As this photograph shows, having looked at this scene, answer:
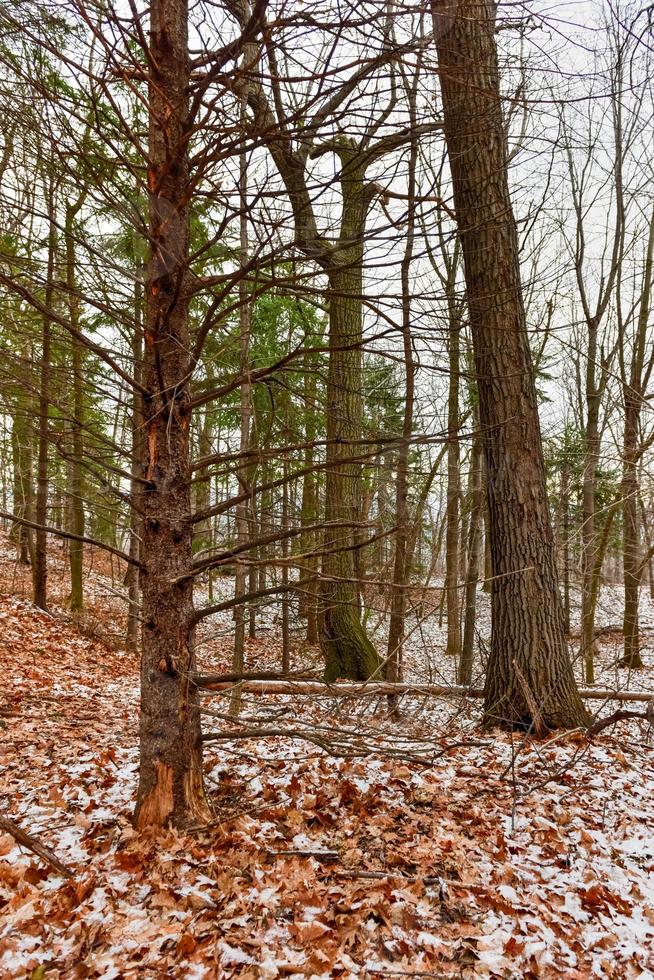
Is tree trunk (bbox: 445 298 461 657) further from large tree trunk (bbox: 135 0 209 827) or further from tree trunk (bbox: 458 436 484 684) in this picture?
large tree trunk (bbox: 135 0 209 827)

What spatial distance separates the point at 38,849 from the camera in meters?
3.08

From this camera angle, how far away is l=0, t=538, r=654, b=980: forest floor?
8.47ft

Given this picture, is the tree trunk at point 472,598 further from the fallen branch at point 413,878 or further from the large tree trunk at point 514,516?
the fallen branch at point 413,878

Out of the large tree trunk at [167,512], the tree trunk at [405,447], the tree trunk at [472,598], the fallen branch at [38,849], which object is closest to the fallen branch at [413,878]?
the large tree trunk at [167,512]

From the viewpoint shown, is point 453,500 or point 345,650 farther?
point 453,500

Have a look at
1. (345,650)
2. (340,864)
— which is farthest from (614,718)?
(345,650)

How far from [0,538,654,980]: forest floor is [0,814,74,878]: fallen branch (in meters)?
0.05

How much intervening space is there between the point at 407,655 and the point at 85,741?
9.98 metres

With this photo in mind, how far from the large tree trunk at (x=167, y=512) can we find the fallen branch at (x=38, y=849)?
0.44m

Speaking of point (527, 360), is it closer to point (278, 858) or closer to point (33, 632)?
point (278, 858)

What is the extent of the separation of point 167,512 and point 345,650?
5.33 metres

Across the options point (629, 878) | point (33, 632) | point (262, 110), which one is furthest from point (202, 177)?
point (33, 632)

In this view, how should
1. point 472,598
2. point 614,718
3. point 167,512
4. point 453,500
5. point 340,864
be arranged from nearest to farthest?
point 340,864 → point 167,512 → point 614,718 → point 453,500 → point 472,598

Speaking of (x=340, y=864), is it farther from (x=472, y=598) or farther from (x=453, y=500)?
(x=472, y=598)
